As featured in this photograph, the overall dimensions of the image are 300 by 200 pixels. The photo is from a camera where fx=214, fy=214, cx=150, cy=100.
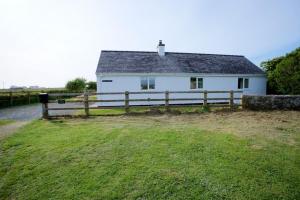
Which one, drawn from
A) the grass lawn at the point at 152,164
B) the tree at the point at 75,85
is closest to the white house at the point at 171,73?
the grass lawn at the point at 152,164

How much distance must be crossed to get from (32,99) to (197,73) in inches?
657

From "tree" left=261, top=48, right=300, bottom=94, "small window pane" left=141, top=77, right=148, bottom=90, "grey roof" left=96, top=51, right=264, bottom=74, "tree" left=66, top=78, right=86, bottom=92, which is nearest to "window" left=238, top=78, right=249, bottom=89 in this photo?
"grey roof" left=96, top=51, right=264, bottom=74

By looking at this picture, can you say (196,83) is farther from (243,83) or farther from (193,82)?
(243,83)

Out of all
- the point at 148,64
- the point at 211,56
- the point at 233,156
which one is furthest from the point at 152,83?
the point at 233,156

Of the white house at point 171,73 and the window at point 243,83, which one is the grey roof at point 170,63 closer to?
the white house at point 171,73

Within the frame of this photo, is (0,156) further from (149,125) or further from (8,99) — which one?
A: (8,99)

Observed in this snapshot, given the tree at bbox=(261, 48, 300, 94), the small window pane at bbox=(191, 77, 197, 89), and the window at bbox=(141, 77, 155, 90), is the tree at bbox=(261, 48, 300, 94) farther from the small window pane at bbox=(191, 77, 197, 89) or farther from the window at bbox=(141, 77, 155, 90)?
the window at bbox=(141, 77, 155, 90)

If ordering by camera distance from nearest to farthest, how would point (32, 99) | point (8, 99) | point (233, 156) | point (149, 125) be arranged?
1. point (233, 156)
2. point (149, 125)
3. point (8, 99)
4. point (32, 99)

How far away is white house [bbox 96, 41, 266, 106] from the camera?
17234mm

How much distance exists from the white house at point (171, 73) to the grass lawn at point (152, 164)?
987cm

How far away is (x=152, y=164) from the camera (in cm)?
473

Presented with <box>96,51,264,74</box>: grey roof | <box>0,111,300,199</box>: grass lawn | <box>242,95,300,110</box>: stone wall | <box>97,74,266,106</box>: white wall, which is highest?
<box>96,51,264,74</box>: grey roof

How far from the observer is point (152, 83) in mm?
18016

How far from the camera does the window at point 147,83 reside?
58.4 feet
